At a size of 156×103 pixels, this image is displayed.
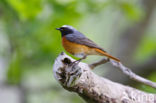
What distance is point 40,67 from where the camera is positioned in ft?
21.9

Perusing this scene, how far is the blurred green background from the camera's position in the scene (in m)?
5.34

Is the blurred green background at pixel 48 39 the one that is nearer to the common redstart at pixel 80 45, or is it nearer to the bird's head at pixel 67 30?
the bird's head at pixel 67 30

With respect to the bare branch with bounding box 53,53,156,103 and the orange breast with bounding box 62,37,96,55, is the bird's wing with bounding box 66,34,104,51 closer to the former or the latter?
the orange breast with bounding box 62,37,96,55

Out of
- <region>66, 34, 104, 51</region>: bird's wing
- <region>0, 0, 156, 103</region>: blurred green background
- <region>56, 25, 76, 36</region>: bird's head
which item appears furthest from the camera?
<region>0, 0, 156, 103</region>: blurred green background

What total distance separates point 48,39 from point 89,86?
2.79m

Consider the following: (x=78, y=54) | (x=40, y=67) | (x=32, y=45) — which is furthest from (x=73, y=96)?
(x=78, y=54)

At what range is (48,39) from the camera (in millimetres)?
5977

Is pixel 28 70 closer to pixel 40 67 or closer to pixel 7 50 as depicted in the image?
pixel 40 67

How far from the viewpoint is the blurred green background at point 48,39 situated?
5.34 metres

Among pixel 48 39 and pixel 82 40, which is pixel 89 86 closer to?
pixel 82 40

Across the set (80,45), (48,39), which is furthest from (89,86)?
(48,39)

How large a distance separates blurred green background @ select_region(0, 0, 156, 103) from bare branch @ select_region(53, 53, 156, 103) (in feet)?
5.38

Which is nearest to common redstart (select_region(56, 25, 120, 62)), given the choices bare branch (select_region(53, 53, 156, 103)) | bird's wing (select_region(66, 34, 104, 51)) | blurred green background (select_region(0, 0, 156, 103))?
bird's wing (select_region(66, 34, 104, 51))

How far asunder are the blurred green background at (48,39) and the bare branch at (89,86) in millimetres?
1641
